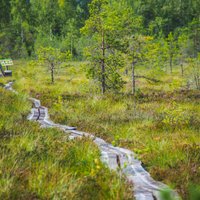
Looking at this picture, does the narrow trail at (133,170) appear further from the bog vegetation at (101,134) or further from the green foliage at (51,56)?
the green foliage at (51,56)

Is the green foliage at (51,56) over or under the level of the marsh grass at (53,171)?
under

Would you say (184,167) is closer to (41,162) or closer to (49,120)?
(41,162)

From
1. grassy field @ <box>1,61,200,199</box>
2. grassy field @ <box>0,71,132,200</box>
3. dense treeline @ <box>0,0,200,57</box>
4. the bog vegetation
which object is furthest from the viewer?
dense treeline @ <box>0,0,200,57</box>

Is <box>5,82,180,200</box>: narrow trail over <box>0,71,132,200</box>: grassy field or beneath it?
beneath

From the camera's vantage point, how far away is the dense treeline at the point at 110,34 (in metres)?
16.6

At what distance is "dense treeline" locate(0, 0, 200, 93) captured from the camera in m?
16.6

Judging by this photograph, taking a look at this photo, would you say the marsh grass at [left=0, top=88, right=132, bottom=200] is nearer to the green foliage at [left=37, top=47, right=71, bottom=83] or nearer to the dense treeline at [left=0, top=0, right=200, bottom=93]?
the dense treeline at [left=0, top=0, right=200, bottom=93]

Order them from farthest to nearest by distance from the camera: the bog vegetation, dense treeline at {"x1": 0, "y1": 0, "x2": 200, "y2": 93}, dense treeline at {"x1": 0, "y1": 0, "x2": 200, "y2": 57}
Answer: dense treeline at {"x1": 0, "y1": 0, "x2": 200, "y2": 57}, dense treeline at {"x1": 0, "y1": 0, "x2": 200, "y2": 93}, the bog vegetation

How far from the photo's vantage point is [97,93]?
17.0m

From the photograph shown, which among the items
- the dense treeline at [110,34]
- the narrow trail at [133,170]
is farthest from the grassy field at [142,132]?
the dense treeline at [110,34]

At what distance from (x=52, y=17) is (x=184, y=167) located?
69.8m

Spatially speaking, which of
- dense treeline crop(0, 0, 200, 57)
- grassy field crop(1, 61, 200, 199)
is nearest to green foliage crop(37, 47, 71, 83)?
grassy field crop(1, 61, 200, 199)

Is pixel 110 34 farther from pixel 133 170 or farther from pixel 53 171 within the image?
pixel 53 171

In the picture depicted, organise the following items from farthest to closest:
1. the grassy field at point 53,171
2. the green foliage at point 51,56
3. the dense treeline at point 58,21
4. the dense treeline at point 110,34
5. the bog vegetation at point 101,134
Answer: the dense treeline at point 58,21 < the green foliage at point 51,56 < the dense treeline at point 110,34 < the bog vegetation at point 101,134 < the grassy field at point 53,171
